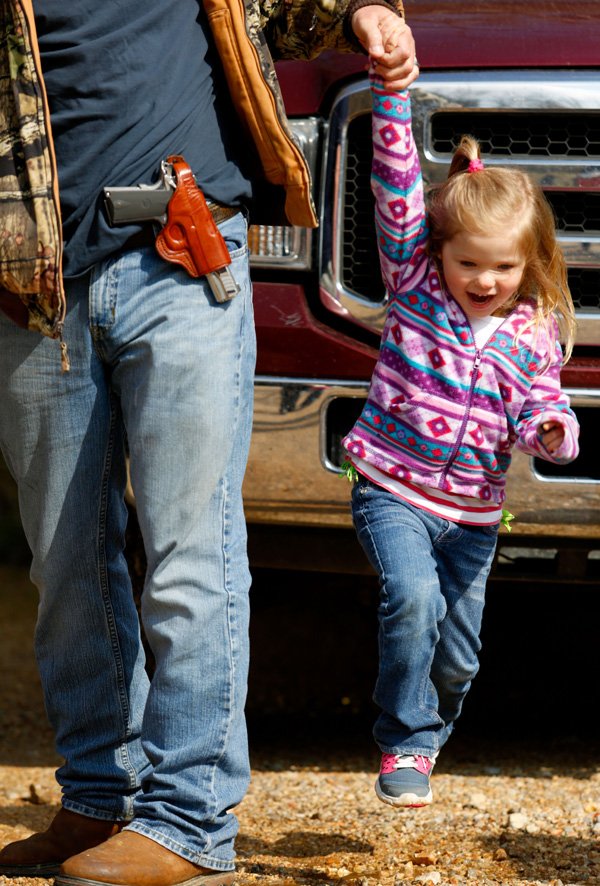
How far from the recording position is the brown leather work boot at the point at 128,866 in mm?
2357

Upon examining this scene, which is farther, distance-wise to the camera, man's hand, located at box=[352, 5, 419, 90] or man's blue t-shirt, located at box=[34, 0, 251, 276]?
man's hand, located at box=[352, 5, 419, 90]

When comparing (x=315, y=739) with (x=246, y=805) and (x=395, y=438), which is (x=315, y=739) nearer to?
(x=246, y=805)

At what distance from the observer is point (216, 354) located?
96.7 inches

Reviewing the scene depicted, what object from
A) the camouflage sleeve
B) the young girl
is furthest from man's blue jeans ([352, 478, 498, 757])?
the camouflage sleeve

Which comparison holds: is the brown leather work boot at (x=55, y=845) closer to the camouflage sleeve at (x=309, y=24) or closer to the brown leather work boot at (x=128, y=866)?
the brown leather work boot at (x=128, y=866)

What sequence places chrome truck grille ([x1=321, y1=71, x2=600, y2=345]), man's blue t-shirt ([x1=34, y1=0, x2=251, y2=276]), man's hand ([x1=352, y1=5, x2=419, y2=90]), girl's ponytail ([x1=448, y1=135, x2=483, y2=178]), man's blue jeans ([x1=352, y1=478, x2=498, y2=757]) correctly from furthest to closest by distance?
1. chrome truck grille ([x1=321, y1=71, x2=600, y2=345])
2. girl's ponytail ([x1=448, y1=135, x2=483, y2=178])
3. man's blue jeans ([x1=352, y1=478, x2=498, y2=757])
4. man's hand ([x1=352, y1=5, x2=419, y2=90])
5. man's blue t-shirt ([x1=34, y1=0, x2=251, y2=276])

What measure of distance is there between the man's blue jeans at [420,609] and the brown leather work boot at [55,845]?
62cm

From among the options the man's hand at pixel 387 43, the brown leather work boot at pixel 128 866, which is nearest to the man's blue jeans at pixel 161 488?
the brown leather work boot at pixel 128 866

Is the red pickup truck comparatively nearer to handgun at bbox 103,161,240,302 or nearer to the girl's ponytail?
the girl's ponytail

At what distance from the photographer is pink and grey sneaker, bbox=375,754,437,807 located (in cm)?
256

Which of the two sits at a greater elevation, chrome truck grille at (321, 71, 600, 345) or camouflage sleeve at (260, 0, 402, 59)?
camouflage sleeve at (260, 0, 402, 59)

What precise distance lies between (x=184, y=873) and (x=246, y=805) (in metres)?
1.03

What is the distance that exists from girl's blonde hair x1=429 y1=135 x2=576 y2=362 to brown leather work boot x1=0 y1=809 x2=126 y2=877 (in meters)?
1.40

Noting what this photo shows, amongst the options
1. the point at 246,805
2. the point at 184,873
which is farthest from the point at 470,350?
the point at 246,805
